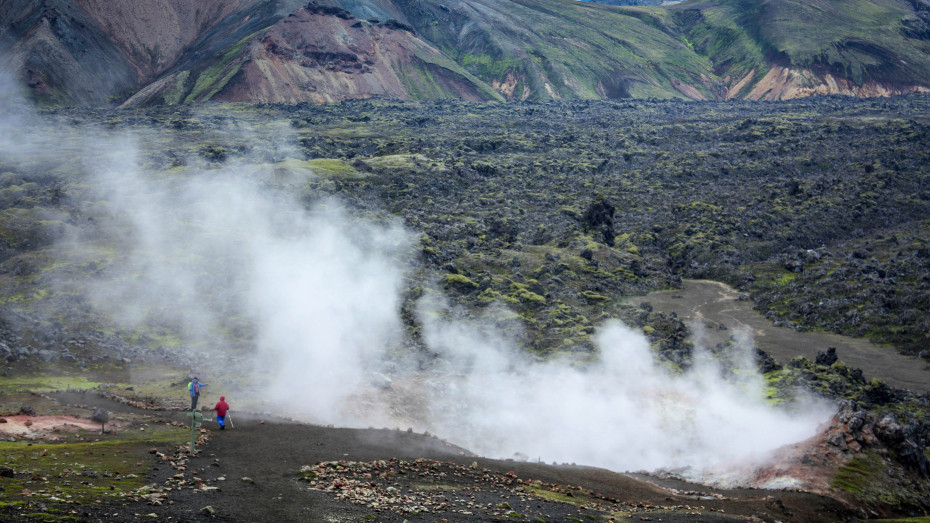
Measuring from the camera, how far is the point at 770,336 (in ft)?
238

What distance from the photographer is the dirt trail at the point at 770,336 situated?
61.5 meters

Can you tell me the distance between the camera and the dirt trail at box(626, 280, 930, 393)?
6150 centimetres

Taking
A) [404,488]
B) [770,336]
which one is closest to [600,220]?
[770,336]

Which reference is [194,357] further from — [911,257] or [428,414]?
[911,257]

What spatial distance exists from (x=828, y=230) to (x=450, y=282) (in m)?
67.6

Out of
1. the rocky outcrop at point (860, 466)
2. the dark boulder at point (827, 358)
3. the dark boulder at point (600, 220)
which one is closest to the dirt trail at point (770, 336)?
the dark boulder at point (827, 358)

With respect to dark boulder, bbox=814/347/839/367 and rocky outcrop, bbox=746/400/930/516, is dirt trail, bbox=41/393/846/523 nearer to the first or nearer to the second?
rocky outcrop, bbox=746/400/930/516

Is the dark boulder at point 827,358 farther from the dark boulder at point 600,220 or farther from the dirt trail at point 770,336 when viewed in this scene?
the dark boulder at point 600,220

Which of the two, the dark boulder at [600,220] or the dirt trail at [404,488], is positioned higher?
the dark boulder at [600,220]

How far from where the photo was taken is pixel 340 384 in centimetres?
4509

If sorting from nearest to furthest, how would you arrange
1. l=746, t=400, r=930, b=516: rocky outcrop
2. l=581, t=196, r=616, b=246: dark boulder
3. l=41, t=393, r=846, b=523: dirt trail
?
l=41, t=393, r=846, b=523: dirt trail
l=746, t=400, r=930, b=516: rocky outcrop
l=581, t=196, r=616, b=246: dark boulder

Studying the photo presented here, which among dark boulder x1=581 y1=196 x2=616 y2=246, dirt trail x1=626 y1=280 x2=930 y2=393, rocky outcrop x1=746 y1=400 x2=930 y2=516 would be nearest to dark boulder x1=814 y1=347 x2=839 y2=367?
dirt trail x1=626 y1=280 x2=930 y2=393

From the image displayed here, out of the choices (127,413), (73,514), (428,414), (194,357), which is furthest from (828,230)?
(73,514)

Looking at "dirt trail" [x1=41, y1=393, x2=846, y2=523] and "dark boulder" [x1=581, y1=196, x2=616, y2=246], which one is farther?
"dark boulder" [x1=581, y1=196, x2=616, y2=246]
